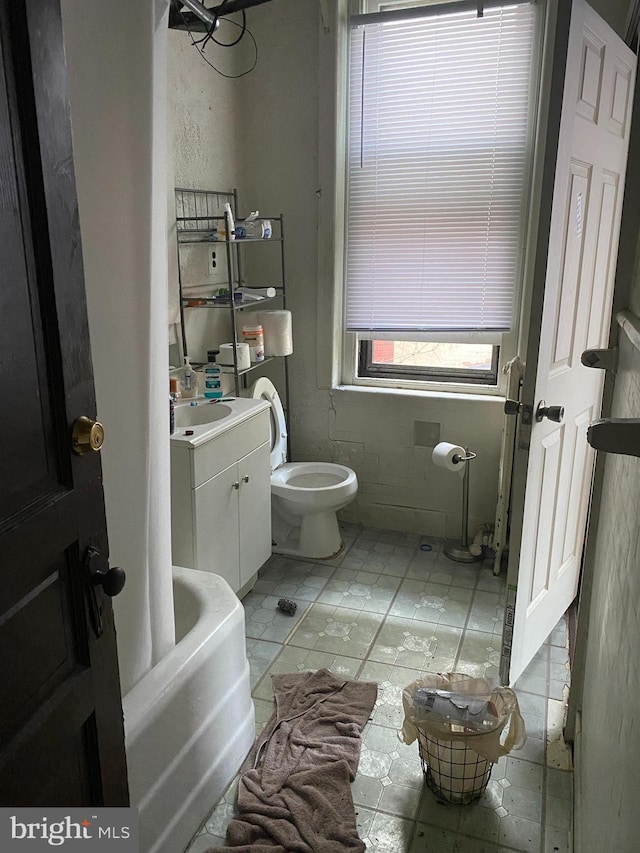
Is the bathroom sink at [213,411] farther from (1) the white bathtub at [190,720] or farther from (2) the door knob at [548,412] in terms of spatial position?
(2) the door knob at [548,412]

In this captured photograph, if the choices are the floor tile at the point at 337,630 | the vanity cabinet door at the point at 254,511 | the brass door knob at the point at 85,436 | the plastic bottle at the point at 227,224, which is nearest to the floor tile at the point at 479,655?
the floor tile at the point at 337,630

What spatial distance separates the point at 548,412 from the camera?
1.90 meters

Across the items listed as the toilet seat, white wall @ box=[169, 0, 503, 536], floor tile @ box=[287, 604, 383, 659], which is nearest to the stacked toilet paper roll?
the toilet seat

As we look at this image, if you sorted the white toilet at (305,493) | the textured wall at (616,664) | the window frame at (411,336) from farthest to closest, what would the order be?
the white toilet at (305,493), the window frame at (411,336), the textured wall at (616,664)

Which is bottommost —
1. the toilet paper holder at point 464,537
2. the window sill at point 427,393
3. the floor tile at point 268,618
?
the floor tile at point 268,618

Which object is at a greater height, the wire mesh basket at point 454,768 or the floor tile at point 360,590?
the wire mesh basket at point 454,768

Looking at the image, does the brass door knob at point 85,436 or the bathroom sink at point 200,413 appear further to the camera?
the bathroom sink at point 200,413

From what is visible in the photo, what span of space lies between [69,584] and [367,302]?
2552 millimetres

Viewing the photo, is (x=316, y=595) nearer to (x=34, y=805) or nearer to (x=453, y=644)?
(x=453, y=644)

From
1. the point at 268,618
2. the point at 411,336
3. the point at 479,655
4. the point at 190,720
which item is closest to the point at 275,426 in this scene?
the point at 411,336

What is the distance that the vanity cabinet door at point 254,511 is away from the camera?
2.64 m

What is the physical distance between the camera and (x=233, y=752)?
1.89 m

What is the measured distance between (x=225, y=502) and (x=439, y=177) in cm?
181

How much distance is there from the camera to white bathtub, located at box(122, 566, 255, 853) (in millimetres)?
1523
